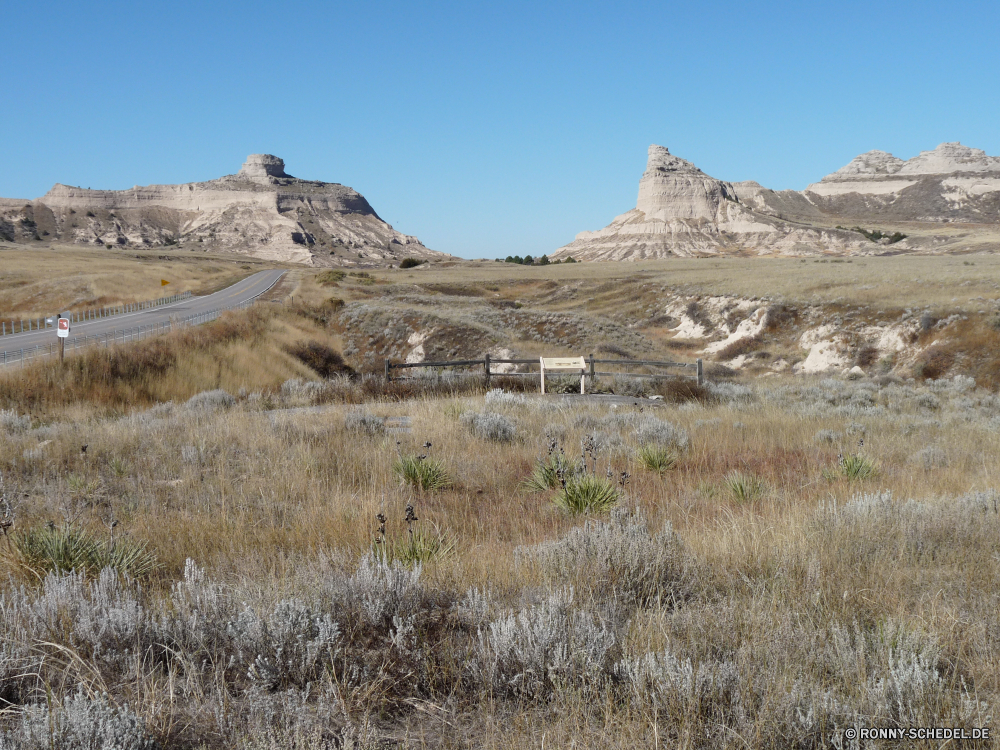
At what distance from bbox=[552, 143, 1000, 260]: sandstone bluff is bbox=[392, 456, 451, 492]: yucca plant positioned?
135 metres

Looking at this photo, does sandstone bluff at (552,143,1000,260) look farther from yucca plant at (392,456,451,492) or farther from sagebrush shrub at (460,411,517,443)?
yucca plant at (392,456,451,492)

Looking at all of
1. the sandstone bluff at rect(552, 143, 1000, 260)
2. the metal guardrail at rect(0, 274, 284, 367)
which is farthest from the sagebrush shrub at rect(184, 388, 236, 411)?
the sandstone bluff at rect(552, 143, 1000, 260)

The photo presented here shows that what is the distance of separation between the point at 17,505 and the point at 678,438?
779 cm

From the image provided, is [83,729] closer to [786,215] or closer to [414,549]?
[414,549]

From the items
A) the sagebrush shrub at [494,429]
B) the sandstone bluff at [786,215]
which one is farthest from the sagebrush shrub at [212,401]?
the sandstone bluff at [786,215]

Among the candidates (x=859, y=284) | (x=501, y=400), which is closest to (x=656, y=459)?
(x=501, y=400)

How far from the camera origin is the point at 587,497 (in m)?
5.71

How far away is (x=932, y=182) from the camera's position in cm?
18575

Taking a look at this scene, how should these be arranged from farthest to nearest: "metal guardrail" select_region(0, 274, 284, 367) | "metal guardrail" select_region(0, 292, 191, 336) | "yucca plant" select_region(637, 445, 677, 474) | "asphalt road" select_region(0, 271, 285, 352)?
"metal guardrail" select_region(0, 292, 191, 336) < "asphalt road" select_region(0, 271, 285, 352) < "metal guardrail" select_region(0, 274, 284, 367) < "yucca plant" select_region(637, 445, 677, 474)

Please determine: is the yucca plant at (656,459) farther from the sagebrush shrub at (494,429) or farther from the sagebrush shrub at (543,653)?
the sagebrush shrub at (543,653)

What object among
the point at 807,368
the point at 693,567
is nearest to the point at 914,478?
the point at 693,567

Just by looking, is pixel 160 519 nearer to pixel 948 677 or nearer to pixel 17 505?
pixel 17 505

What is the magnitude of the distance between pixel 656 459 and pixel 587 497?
7.41 ft

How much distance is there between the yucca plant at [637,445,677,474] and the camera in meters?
7.67
